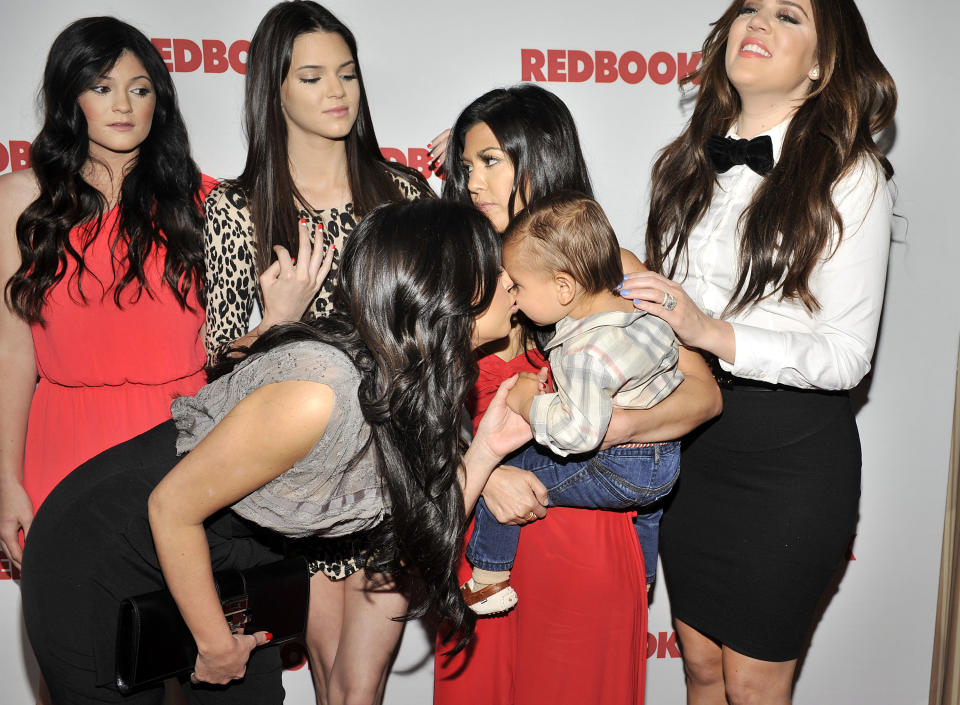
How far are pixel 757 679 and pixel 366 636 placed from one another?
41.1 inches

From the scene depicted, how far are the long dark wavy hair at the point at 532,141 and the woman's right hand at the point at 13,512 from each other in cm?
150

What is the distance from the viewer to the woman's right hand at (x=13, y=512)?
2348mm

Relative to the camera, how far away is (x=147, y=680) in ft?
5.47

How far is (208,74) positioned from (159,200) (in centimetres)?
67

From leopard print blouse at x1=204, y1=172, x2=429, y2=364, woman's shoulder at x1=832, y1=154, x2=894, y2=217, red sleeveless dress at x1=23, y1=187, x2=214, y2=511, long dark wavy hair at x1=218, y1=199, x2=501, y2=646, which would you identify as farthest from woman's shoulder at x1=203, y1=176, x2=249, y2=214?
woman's shoulder at x1=832, y1=154, x2=894, y2=217

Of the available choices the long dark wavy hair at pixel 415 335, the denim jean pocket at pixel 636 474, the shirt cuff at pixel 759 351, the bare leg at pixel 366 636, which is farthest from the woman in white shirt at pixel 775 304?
the bare leg at pixel 366 636

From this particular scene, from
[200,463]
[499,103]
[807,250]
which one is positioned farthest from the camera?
[499,103]

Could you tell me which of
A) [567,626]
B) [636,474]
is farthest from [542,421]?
[567,626]

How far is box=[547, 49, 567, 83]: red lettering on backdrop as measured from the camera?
2.82m

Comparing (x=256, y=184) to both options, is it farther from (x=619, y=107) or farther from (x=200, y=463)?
(x=619, y=107)

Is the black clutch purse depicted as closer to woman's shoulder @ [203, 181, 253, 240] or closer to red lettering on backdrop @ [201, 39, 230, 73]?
woman's shoulder @ [203, 181, 253, 240]

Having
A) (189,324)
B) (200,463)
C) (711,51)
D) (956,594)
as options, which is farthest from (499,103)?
(956,594)

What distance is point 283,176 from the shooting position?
229 centimetres

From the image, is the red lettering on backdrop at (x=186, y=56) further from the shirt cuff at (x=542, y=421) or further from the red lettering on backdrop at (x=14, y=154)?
the shirt cuff at (x=542, y=421)
